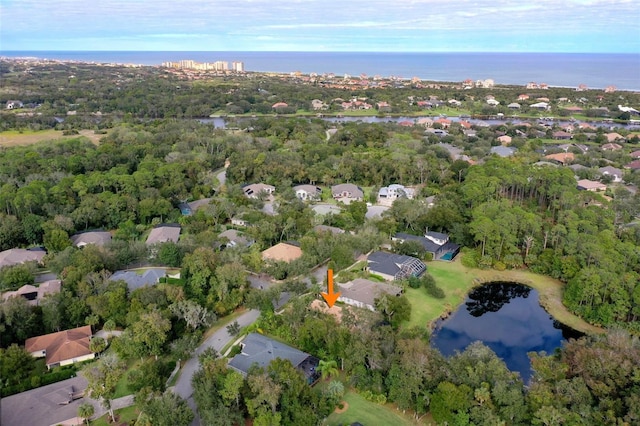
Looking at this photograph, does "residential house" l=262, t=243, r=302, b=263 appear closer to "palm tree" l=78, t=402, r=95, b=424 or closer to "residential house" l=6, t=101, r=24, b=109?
"palm tree" l=78, t=402, r=95, b=424

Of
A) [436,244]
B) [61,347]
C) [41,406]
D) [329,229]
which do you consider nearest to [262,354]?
[41,406]

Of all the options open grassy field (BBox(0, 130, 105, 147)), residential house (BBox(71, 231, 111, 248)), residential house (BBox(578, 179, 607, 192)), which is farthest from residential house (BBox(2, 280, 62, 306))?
residential house (BBox(578, 179, 607, 192))

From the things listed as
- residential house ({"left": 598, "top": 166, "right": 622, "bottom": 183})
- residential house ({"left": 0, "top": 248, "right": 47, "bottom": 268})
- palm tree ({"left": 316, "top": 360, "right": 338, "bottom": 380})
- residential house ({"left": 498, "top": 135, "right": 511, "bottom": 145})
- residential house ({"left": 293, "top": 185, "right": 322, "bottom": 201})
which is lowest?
palm tree ({"left": 316, "top": 360, "right": 338, "bottom": 380})

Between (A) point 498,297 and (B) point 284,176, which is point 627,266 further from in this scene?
(B) point 284,176

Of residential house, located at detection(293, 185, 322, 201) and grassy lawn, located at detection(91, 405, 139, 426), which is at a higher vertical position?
residential house, located at detection(293, 185, 322, 201)

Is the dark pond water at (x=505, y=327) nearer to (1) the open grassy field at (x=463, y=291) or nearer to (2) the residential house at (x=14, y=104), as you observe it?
(1) the open grassy field at (x=463, y=291)

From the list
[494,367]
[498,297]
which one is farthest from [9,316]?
[498,297]

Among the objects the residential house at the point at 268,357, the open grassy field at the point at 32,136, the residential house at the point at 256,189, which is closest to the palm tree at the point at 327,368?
the residential house at the point at 268,357

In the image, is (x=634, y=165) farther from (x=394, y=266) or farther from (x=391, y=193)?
(x=394, y=266)
